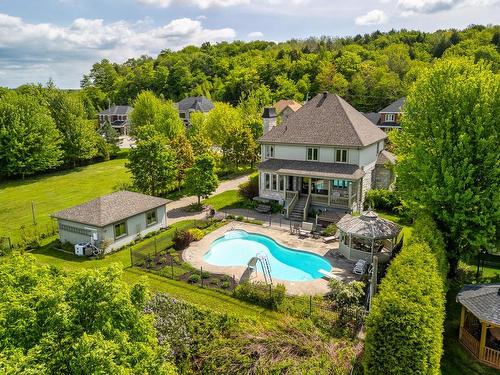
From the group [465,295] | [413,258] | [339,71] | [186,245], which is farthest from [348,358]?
[339,71]

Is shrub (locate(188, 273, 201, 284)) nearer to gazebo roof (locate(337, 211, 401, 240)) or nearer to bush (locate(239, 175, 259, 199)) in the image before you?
gazebo roof (locate(337, 211, 401, 240))

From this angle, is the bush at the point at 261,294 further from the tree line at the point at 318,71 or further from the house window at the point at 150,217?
the tree line at the point at 318,71

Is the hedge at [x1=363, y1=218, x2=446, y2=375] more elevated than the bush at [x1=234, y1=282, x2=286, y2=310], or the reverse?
the hedge at [x1=363, y1=218, x2=446, y2=375]

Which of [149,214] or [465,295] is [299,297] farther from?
[149,214]

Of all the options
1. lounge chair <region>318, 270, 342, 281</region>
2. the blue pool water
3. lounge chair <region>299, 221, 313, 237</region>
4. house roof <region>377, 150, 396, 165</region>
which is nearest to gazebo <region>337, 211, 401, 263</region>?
the blue pool water

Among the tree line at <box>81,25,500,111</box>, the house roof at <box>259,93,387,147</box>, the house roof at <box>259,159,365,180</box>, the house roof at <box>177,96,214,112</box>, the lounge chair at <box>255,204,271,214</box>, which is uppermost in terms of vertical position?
the tree line at <box>81,25,500,111</box>

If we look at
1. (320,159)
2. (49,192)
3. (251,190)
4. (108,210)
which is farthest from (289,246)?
(49,192)

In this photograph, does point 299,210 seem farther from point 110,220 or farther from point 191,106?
point 191,106
